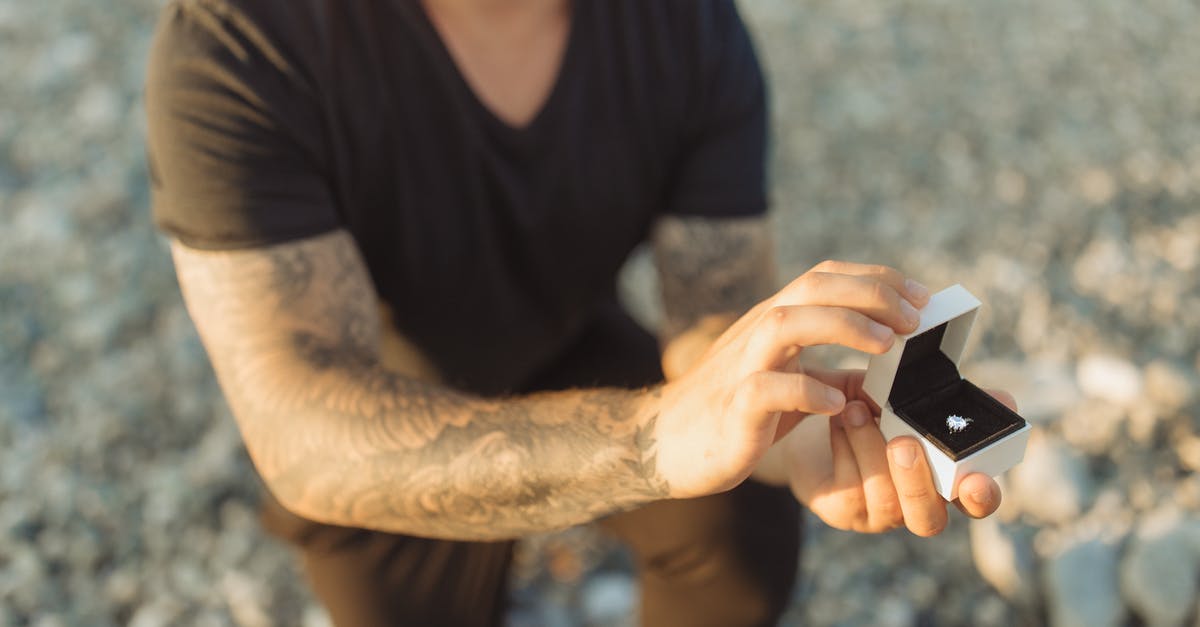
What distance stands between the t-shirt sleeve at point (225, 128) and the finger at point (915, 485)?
957 millimetres

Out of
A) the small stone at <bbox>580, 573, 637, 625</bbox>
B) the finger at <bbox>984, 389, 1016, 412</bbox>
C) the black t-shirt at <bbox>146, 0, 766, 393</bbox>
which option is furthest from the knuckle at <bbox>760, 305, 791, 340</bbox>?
the small stone at <bbox>580, 573, 637, 625</bbox>

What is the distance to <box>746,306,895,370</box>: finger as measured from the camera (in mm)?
1104

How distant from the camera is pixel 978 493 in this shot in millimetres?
1204

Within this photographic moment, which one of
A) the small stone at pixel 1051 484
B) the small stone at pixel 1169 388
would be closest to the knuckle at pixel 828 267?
the small stone at pixel 1051 484

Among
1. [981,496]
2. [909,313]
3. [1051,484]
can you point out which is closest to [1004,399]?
[981,496]

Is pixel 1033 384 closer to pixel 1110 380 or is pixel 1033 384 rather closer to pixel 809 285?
pixel 1110 380

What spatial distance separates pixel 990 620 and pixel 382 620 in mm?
1353

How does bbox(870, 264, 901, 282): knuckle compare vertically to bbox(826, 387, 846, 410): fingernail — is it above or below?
above

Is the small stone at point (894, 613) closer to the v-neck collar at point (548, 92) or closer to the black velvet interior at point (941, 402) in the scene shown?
the black velvet interior at point (941, 402)

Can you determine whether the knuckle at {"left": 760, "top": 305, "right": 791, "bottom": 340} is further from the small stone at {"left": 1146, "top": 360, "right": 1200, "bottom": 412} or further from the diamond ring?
the small stone at {"left": 1146, "top": 360, "right": 1200, "bottom": 412}

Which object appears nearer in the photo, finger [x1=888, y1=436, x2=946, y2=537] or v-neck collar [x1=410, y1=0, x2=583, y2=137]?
finger [x1=888, y1=436, x2=946, y2=537]

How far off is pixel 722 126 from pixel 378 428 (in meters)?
0.86

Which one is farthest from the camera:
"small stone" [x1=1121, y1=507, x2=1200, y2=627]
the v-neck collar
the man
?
"small stone" [x1=1121, y1=507, x2=1200, y2=627]

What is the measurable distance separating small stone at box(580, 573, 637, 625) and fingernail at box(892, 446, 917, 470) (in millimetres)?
1193
